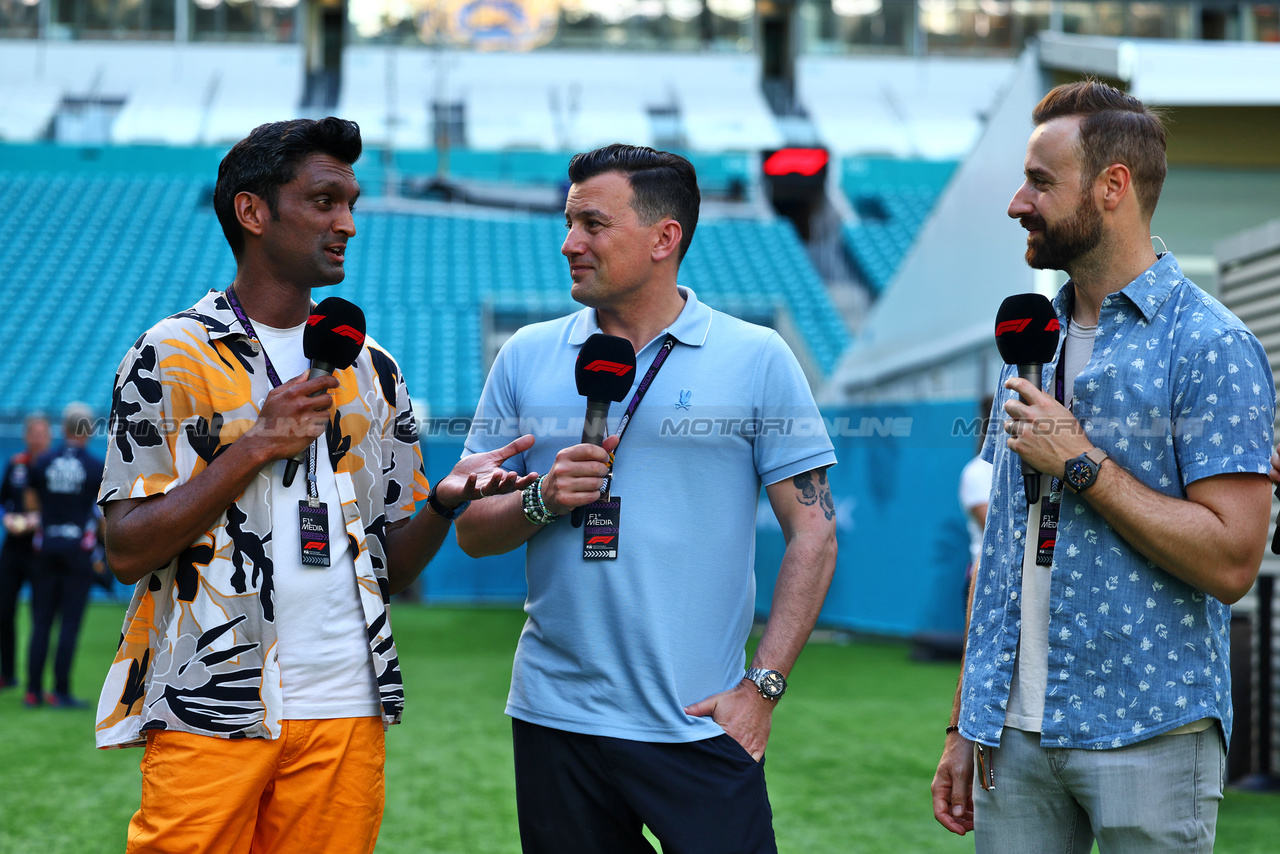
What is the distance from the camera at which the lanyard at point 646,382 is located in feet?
6.85

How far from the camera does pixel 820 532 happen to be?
2.07 m

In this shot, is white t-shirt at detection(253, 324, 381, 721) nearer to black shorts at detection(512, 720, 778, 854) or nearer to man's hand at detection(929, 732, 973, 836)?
black shorts at detection(512, 720, 778, 854)

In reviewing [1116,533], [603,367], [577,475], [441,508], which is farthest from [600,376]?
[1116,533]

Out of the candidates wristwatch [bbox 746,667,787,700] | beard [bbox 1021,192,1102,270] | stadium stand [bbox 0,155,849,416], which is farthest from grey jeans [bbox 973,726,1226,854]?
stadium stand [bbox 0,155,849,416]

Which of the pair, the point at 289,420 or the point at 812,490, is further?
the point at 812,490

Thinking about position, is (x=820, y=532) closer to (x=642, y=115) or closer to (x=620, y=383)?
(x=620, y=383)

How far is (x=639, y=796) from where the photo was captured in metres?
1.99

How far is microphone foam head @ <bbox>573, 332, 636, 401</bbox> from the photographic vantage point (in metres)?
1.95

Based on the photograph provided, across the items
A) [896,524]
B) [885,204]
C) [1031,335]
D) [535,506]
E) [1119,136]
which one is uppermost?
[1119,136]

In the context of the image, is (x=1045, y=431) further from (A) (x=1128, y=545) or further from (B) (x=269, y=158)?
(B) (x=269, y=158)

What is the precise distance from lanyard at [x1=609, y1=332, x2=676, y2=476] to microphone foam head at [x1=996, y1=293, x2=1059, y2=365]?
23.6 inches

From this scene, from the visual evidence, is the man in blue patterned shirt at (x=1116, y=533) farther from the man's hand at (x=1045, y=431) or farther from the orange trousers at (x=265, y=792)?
the orange trousers at (x=265, y=792)

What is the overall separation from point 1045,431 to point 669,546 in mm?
662

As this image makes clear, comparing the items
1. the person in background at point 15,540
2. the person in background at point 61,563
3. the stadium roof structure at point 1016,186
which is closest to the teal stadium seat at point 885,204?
the stadium roof structure at point 1016,186
